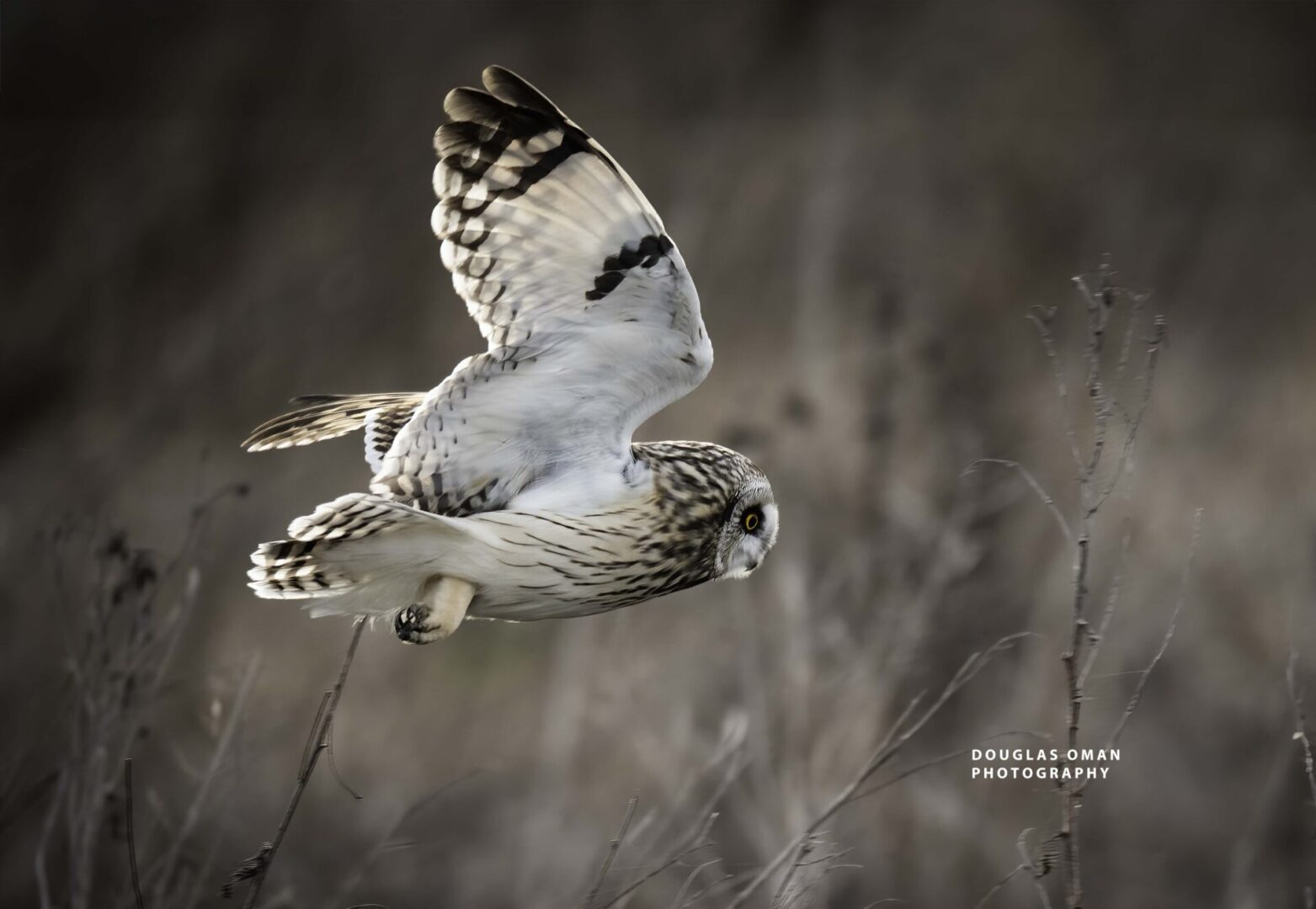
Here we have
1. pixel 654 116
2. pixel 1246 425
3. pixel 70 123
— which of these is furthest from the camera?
pixel 654 116

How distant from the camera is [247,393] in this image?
4.53 meters

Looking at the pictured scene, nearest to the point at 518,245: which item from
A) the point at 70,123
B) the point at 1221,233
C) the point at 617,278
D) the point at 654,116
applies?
the point at 617,278

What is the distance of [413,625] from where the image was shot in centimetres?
172

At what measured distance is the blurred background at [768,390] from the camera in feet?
10.7

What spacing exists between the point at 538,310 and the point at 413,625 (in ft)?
1.55

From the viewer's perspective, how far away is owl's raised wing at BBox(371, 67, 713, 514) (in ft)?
5.37

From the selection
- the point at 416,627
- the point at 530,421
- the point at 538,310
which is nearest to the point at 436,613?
the point at 416,627

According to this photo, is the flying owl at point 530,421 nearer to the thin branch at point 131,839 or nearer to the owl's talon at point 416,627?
the owl's talon at point 416,627

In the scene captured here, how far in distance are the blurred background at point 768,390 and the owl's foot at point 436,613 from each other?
715 millimetres

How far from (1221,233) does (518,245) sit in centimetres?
353

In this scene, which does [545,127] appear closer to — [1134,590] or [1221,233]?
Answer: [1134,590]

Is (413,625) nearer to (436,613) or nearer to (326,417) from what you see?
(436,613)

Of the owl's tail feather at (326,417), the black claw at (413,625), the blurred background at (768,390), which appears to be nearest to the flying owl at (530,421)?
the black claw at (413,625)

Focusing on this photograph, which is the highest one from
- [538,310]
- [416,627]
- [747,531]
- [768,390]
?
[768,390]
